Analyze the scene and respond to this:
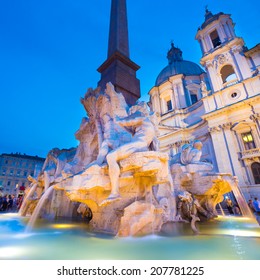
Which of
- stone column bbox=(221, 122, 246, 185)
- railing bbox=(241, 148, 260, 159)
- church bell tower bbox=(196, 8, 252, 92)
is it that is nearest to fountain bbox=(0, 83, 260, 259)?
stone column bbox=(221, 122, 246, 185)

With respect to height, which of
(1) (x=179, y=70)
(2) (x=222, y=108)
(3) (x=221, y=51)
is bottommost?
(2) (x=222, y=108)

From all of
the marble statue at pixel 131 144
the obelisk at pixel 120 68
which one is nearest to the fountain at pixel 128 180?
the marble statue at pixel 131 144

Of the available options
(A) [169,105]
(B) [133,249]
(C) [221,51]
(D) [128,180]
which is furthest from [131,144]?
(A) [169,105]

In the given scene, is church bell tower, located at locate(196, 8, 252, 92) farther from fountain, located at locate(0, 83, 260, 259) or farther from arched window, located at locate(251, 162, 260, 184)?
fountain, located at locate(0, 83, 260, 259)

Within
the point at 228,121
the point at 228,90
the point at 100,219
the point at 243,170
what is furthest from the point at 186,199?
the point at 228,90

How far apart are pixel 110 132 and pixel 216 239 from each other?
3.75m

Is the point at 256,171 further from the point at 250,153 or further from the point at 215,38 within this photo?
the point at 215,38

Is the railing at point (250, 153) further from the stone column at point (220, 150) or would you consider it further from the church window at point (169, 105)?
the church window at point (169, 105)

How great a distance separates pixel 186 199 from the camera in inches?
202

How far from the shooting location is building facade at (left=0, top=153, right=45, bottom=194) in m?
42.1

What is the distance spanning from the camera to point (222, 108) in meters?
21.3

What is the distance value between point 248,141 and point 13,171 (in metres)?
50.1

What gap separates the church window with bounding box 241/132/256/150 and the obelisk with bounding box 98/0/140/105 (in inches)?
700
